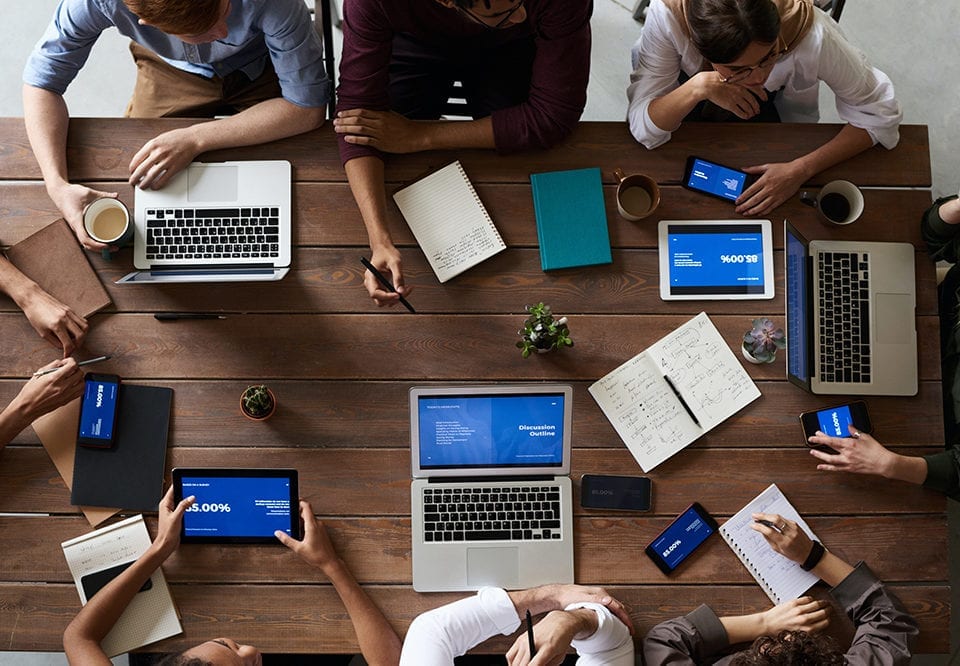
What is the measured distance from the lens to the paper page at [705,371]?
1.88 meters

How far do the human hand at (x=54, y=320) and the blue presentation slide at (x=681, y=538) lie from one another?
4.89 feet

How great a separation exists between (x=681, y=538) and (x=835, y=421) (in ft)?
1.56

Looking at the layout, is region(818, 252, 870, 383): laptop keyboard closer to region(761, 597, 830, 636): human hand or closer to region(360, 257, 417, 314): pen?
region(761, 597, 830, 636): human hand

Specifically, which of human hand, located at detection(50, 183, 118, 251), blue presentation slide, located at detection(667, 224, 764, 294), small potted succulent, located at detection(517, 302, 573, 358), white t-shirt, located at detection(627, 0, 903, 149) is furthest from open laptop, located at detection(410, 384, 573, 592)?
human hand, located at detection(50, 183, 118, 251)

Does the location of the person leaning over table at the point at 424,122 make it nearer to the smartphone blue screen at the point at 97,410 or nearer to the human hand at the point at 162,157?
the human hand at the point at 162,157

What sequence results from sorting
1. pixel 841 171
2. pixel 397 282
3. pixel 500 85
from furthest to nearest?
pixel 500 85 → pixel 841 171 → pixel 397 282

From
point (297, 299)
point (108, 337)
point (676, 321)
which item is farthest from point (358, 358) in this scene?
point (676, 321)

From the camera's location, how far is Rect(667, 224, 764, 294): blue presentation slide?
191 cm

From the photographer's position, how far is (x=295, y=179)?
1938mm

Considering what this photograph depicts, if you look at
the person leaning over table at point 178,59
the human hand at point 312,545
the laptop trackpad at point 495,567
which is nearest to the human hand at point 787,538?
the laptop trackpad at point 495,567

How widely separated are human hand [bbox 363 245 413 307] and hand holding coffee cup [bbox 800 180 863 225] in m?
1.03

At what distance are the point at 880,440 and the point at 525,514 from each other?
2.96 feet

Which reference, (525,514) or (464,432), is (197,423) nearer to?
(464,432)

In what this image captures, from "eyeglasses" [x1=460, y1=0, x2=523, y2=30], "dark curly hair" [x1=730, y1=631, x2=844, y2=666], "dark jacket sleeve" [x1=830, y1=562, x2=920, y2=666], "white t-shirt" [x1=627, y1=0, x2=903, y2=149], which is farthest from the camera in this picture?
"white t-shirt" [x1=627, y1=0, x2=903, y2=149]
